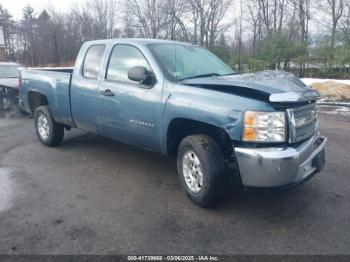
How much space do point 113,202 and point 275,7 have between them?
27.7m

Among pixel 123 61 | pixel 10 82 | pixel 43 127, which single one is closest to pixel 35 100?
pixel 43 127

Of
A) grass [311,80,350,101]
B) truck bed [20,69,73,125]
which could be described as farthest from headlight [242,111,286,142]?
grass [311,80,350,101]

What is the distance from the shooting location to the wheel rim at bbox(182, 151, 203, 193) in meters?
3.66

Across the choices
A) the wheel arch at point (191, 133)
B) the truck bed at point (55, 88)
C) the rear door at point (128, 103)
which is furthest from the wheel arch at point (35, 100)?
the wheel arch at point (191, 133)

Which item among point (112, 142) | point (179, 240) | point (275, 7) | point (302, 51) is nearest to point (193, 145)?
point (179, 240)

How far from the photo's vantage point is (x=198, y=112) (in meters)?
3.48

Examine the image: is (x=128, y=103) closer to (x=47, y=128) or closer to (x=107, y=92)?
(x=107, y=92)

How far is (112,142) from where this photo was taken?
6.50 meters

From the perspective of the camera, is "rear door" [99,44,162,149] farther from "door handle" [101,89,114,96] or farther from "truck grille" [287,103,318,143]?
"truck grille" [287,103,318,143]

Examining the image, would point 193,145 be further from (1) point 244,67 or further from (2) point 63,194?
(1) point 244,67

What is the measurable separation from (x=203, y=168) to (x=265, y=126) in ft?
2.59

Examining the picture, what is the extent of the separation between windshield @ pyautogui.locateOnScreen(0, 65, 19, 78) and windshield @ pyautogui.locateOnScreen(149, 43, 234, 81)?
26.7 ft

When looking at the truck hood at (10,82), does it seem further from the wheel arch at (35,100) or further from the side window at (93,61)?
the side window at (93,61)

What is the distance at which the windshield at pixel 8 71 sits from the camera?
1083cm
